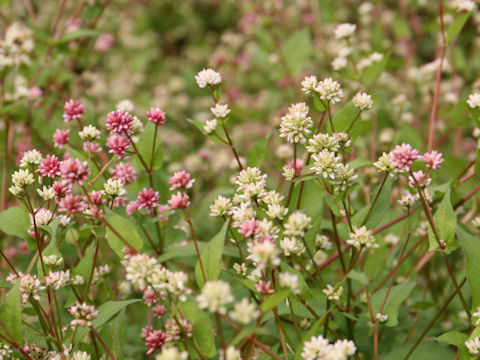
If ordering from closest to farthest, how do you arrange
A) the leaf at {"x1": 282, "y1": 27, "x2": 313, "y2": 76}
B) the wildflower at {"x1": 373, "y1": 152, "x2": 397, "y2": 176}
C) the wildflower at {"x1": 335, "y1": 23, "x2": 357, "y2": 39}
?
the wildflower at {"x1": 373, "y1": 152, "x2": 397, "y2": 176} → the wildflower at {"x1": 335, "y1": 23, "x2": 357, "y2": 39} → the leaf at {"x1": 282, "y1": 27, "x2": 313, "y2": 76}

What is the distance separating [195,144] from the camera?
236cm

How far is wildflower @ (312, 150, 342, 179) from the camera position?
2.73 feet

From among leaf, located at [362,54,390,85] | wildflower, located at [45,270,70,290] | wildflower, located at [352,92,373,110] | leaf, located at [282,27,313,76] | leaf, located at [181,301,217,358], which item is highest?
leaf, located at [282,27,313,76]

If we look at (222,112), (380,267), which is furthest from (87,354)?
(380,267)

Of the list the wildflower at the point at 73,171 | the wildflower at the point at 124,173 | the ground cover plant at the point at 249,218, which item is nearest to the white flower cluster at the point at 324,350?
the ground cover plant at the point at 249,218

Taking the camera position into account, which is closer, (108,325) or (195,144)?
(108,325)

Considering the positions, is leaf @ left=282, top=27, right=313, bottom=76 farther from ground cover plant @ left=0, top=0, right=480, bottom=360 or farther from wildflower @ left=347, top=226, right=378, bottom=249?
wildflower @ left=347, top=226, right=378, bottom=249

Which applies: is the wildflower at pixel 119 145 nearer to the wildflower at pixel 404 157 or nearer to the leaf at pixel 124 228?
the leaf at pixel 124 228

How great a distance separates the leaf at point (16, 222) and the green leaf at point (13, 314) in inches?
8.2

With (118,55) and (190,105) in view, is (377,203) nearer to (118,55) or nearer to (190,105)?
(190,105)

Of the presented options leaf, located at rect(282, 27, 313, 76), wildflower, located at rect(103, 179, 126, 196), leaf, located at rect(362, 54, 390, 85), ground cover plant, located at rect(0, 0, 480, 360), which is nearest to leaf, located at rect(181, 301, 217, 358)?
ground cover plant, located at rect(0, 0, 480, 360)

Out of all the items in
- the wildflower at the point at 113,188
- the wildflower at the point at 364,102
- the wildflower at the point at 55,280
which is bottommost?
the wildflower at the point at 55,280

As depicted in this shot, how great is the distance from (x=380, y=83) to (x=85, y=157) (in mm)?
1363

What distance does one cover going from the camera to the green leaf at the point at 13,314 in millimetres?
761
